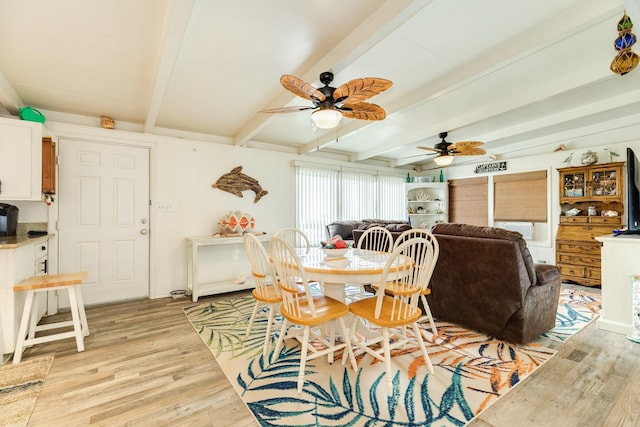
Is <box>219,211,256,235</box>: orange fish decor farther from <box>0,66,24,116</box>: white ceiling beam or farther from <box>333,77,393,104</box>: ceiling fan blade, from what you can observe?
<box>333,77,393,104</box>: ceiling fan blade

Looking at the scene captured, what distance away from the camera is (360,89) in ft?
6.90

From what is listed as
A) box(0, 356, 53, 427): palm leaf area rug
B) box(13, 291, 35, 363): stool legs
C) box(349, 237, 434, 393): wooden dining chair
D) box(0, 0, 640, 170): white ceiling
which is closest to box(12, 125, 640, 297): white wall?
box(0, 0, 640, 170): white ceiling

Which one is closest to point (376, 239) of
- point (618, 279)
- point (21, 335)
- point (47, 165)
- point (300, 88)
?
point (300, 88)

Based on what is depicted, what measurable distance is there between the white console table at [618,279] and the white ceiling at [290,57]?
166 centimetres

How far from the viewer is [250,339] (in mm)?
2600

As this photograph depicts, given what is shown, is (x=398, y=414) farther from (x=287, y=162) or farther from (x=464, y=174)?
(x=464, y=174)

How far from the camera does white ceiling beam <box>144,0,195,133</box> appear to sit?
1.71 m

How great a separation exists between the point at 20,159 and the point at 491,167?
298 inches

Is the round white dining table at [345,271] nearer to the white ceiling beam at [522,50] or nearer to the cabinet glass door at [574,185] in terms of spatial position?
the white ceiling beam at [522,50]

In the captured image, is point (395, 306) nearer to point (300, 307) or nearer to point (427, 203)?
point (300, 307)

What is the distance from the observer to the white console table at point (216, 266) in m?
3.84

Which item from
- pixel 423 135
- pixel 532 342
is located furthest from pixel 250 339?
pixel 423 135

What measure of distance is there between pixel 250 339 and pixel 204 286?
5.88 ft

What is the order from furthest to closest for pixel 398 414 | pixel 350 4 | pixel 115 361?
pixel 115 361 → pixel 350 4 → pixel 398 414
